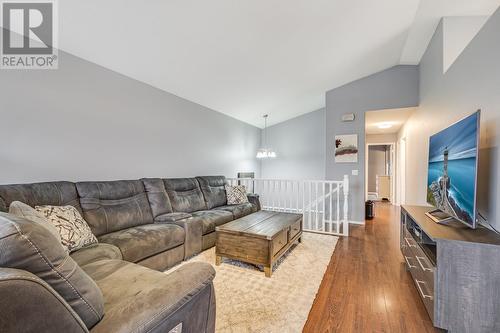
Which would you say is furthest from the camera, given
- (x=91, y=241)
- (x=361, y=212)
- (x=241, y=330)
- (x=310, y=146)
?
(x=310, y=146)

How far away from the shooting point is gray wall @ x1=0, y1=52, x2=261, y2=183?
221cm

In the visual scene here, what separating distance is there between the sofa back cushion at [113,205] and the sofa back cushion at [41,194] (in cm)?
9

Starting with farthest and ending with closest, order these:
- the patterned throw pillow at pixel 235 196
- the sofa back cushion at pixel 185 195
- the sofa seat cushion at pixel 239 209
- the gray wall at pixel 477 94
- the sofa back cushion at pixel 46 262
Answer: the patterned throw pillow at pixel 235 196 → the sofa seat cushion at pixel 239 209 → the sofa back cushion at pixel 185 195 → the gray wall at pixel 477 94 → the sofa back cushion at pixel 46 262

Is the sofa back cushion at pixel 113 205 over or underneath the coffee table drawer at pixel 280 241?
over

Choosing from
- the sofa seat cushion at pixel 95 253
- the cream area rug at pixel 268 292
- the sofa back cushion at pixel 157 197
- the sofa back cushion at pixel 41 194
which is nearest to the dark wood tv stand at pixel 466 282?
the cream area rug at pixel 268 292

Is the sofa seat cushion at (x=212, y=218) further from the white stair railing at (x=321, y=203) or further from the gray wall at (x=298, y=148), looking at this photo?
the gray wall at (x=298, y=148)

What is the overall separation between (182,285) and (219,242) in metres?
1.58

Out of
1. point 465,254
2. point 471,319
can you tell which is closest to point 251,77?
point 465,254

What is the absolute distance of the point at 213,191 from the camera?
163 inches

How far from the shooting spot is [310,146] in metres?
6.54

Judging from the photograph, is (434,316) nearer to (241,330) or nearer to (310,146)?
(241,330)

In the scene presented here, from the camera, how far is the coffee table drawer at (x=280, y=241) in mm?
2432

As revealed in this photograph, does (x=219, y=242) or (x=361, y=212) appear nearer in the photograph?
(x=219, y=242)

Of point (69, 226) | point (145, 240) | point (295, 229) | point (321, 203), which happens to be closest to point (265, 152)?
point (321, 203)
